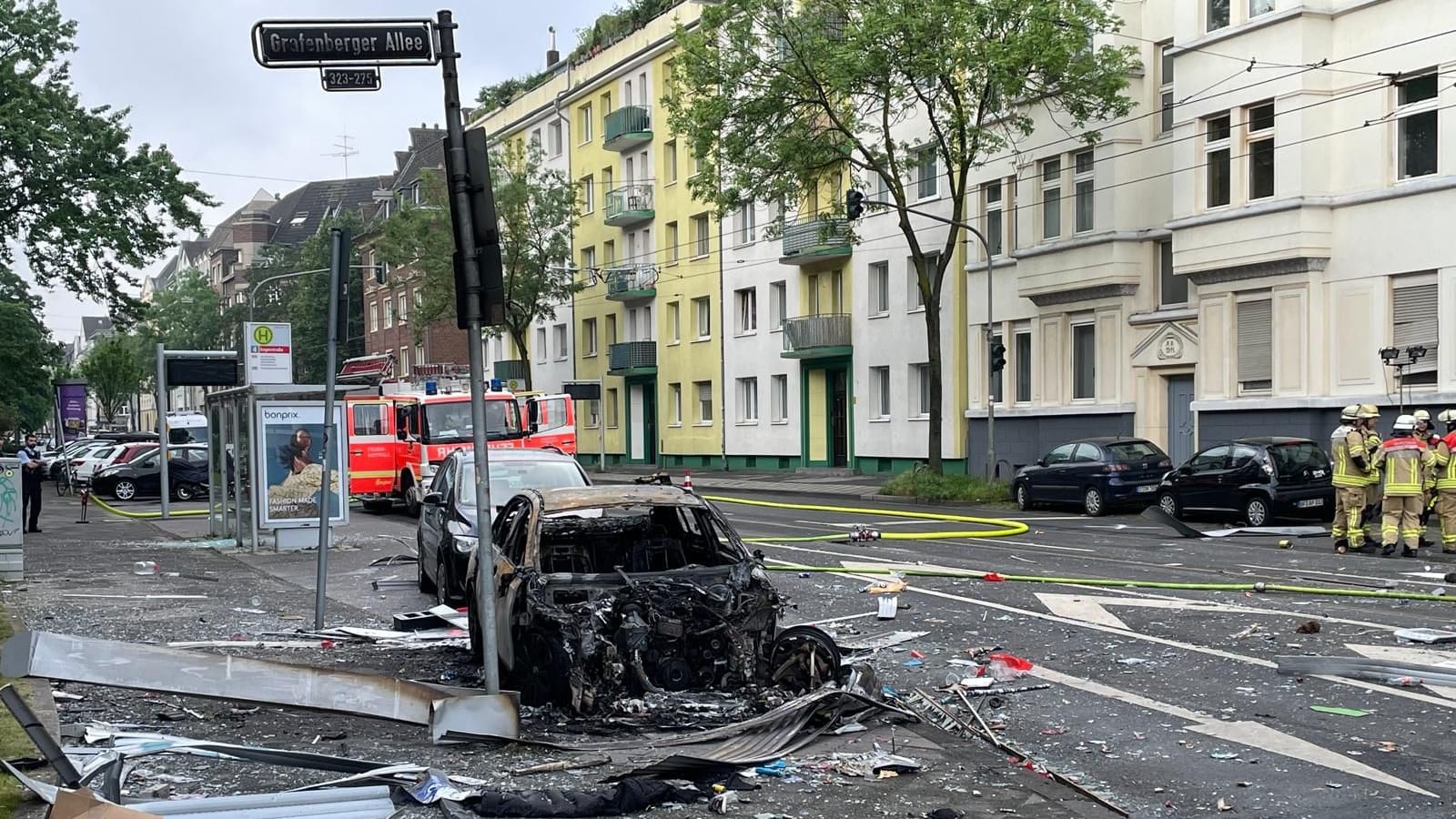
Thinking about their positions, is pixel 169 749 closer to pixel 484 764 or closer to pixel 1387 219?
pixel 484 764

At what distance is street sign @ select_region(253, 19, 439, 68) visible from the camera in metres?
7.75

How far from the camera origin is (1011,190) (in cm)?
3678

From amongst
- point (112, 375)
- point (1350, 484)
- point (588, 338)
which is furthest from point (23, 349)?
point (112, 375)

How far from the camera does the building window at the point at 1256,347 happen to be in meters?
28.6

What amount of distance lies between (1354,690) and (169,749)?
6742 millimetres

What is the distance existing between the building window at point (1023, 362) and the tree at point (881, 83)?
15.0 ft

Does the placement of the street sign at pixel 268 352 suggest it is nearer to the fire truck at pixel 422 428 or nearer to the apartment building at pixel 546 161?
the fire truck at pixel 422 428

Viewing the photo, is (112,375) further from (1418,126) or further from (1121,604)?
(1121,604)

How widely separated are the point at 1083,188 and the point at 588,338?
3338 centimetres

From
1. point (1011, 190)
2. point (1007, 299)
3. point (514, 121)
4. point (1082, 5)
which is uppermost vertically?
point (514, 121)

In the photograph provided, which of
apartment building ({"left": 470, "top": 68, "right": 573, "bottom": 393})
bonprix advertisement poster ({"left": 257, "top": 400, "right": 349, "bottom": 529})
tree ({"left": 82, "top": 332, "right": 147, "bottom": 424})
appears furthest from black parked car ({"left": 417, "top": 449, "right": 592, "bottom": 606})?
tree ({"left": 82, "top": 332, "right": 147, "bottom": 424})

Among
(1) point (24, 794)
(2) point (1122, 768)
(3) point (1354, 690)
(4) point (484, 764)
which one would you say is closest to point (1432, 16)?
(3) point (1354, 690)

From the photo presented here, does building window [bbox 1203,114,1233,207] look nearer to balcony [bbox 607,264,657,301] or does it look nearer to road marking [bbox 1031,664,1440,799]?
road marking [bbox 1031,664,1440,799]

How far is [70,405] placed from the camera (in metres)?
68.1
